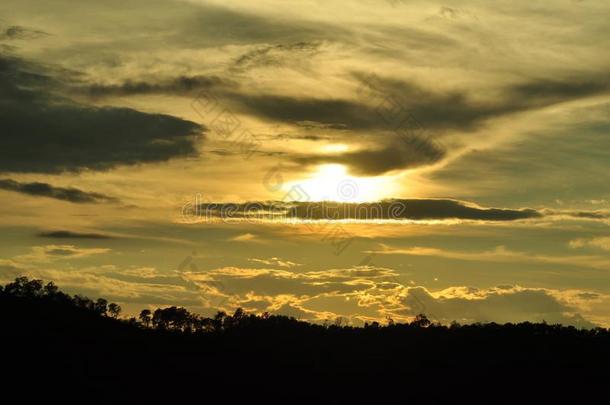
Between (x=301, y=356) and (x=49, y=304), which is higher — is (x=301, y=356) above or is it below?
below

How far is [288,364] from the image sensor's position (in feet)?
567

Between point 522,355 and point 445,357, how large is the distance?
16454 millimetres

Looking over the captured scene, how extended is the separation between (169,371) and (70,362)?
823 inches

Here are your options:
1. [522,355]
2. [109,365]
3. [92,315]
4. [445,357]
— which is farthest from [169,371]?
[522,355]

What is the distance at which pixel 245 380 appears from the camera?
162875mm

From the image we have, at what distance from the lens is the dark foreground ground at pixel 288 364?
149 m

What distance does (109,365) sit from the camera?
157875 mm

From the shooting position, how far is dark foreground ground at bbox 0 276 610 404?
14900cm

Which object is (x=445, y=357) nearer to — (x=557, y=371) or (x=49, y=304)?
(x=557, y=371)

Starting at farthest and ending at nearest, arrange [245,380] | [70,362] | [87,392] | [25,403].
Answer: [245,380] → [70,362] → [87,392] → [25,403]

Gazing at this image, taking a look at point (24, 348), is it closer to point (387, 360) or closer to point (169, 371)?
point (169, 371)

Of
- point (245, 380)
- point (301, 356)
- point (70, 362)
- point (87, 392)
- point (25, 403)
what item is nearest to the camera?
point (25, 403)

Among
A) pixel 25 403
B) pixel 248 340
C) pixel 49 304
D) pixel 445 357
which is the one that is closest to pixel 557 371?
pixel 445 357

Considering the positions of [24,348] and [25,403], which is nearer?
[25,403]
